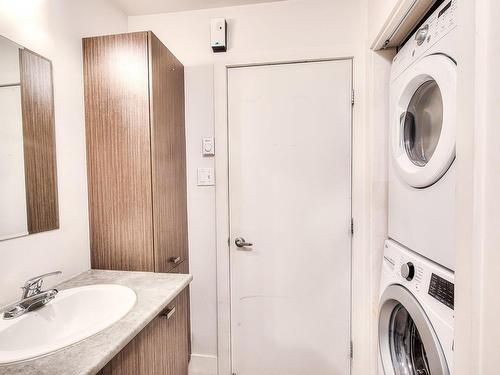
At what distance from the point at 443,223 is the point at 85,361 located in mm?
1196

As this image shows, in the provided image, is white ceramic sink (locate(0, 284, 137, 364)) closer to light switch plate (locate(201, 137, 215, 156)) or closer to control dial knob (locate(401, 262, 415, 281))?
light switch plate (locate(201, 137, 215, 156))

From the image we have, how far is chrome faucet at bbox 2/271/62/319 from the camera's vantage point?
0.90 m

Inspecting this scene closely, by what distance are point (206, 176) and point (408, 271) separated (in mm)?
1257

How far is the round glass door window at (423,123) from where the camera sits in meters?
1.00

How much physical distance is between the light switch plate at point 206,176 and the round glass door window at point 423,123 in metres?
1.14

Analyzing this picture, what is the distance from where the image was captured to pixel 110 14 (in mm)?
1599

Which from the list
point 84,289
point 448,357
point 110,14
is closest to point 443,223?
point 448,357

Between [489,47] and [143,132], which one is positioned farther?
[143,132]

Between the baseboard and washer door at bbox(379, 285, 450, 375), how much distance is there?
1.13 m

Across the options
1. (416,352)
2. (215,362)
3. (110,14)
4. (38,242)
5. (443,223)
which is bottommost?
(215,362)

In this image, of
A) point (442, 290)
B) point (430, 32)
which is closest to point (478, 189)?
point (442, 290)

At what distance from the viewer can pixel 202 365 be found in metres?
1.79

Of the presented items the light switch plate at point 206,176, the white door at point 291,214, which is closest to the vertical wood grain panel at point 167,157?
the light switch plate at point 206,176

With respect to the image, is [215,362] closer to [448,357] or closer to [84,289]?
[84,289]
